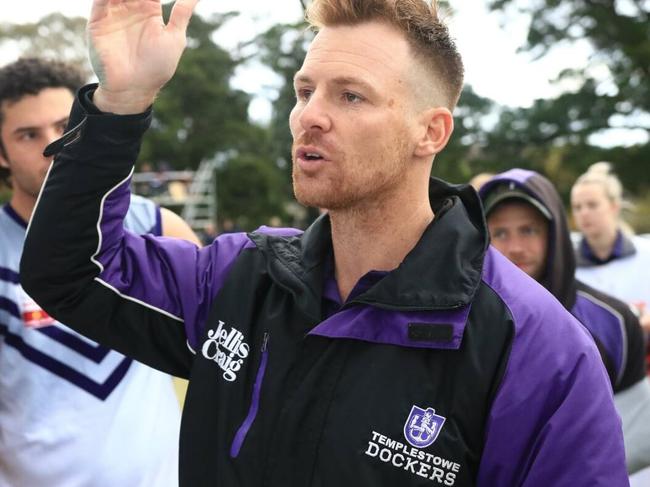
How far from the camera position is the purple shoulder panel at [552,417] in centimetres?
172

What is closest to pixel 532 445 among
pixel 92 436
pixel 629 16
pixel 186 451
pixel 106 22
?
pixel 186 451

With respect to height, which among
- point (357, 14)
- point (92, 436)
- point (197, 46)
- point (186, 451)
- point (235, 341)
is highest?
point (197, 46)

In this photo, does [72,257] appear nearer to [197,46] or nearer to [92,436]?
[92,436]

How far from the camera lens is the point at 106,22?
6.34 ft

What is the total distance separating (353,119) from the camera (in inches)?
80.0

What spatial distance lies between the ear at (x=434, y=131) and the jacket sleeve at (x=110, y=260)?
0.56 metres

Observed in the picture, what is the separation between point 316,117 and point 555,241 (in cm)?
180

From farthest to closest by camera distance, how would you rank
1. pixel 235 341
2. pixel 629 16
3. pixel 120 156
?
pixel 629 16
pixel 235 341
pixel 120 156

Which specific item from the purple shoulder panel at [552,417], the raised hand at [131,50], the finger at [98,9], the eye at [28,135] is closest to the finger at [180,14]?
the raised hand at [131,50]

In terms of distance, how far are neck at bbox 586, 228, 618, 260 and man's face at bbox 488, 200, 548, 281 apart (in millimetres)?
2096

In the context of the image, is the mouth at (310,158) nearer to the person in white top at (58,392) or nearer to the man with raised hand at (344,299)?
the man with raised hand at (344,299)

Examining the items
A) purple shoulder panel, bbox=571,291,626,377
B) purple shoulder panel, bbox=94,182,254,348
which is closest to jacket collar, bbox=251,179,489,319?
purple shoulder panel, bbox=94,182,254,348

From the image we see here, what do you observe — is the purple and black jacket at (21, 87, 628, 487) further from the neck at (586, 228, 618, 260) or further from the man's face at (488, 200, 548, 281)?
the neck at (586, 228, 618, 260)

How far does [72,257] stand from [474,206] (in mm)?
1066
